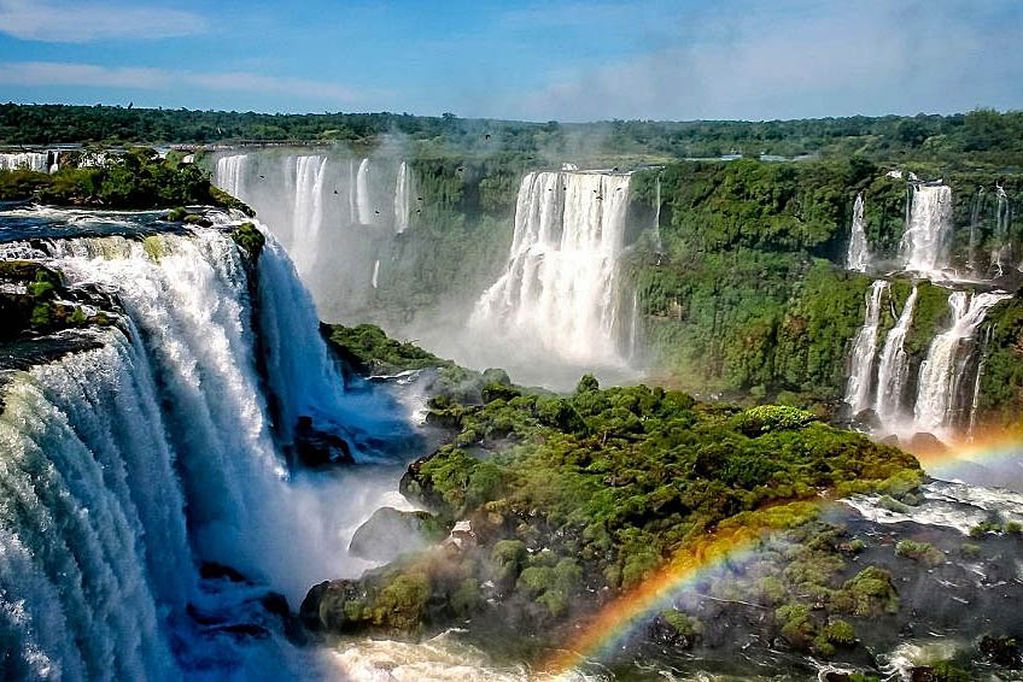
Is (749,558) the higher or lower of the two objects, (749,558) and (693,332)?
the lower

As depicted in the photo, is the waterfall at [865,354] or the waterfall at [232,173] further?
the waterfall at [232,173]

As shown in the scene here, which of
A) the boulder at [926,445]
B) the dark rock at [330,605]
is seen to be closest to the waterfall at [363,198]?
the boulder at [926,445]

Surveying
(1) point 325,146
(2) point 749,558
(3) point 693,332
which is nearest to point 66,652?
(2) point 749,558

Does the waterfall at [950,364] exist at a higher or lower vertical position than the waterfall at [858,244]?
lower

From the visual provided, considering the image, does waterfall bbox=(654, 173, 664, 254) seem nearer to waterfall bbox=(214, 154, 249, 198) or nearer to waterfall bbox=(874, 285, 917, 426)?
waterfall bbox=(874, 285, 917, 426)

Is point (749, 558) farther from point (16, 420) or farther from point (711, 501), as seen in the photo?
point (16, 420)

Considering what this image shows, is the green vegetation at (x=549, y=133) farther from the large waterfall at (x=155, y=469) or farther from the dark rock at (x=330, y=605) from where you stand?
the dark rock at (x=330, y=605)

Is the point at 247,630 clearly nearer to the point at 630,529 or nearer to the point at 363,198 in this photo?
the point at 630,529
